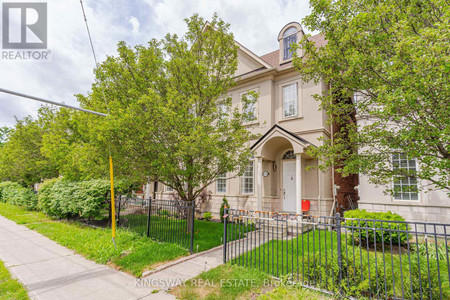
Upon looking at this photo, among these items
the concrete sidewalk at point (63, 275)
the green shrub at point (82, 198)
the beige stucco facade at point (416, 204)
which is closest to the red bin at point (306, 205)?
the beige stucco facade at point (416, 204)

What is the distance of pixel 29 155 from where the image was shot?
1653 cm

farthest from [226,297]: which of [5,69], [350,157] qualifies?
[5,69]

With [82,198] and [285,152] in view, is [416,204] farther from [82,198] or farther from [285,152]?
[82,198]

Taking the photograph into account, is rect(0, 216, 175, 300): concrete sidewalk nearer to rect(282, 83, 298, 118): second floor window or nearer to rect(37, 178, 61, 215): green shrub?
rect(37, 178, 61, 215): green shrub

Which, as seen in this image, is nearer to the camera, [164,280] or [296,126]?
[164,280]

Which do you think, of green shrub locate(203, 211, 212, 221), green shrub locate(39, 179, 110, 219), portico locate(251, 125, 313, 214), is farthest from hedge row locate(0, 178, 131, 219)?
portico locate(251, 125, 313, 214)

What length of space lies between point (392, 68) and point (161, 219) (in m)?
7.55

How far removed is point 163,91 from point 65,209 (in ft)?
25.1

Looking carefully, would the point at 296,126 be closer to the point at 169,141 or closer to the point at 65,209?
the point at 169,141

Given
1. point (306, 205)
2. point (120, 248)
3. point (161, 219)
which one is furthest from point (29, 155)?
point (306, 205)

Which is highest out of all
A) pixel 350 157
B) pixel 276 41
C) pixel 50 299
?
pixel 276 41

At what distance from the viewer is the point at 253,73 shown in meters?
13.5

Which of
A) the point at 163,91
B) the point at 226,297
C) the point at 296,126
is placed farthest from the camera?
the point at 296,126

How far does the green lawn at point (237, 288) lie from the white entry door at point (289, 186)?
23.0 ft
